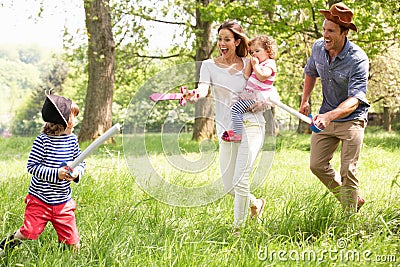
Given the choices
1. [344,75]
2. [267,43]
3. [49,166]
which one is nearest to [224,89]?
[267,43]

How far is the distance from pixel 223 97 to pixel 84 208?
1593 mm

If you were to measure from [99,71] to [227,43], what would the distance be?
9316mm

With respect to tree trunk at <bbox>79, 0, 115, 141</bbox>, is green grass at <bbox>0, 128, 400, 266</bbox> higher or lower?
lower

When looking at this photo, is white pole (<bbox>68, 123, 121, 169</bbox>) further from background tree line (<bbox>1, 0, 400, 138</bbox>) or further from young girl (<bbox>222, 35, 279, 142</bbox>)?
background tree line (<bbox>1, 0, 400, 138</bbox>)

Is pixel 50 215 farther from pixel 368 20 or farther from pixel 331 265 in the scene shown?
pixel 368 20

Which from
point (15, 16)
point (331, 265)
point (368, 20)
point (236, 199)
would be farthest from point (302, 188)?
point (15, 16)

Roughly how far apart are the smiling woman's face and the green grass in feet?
2.78

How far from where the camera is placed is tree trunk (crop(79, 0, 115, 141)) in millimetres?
12602

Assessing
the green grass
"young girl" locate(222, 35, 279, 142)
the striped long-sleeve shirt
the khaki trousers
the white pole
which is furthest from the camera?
the khaki trousers

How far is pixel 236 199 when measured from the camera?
4.21 m

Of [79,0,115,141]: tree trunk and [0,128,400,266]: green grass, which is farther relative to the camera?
[79,0,115,141]: tree trunk

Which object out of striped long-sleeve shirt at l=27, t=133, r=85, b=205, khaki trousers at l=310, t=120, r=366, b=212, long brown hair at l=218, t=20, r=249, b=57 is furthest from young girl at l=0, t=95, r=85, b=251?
khaki trousers at l=310, t=120, r=366, b=212

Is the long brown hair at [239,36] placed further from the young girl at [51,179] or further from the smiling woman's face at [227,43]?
the young girl at [51,179]

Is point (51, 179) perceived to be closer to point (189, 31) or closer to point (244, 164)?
point (244, 164)
